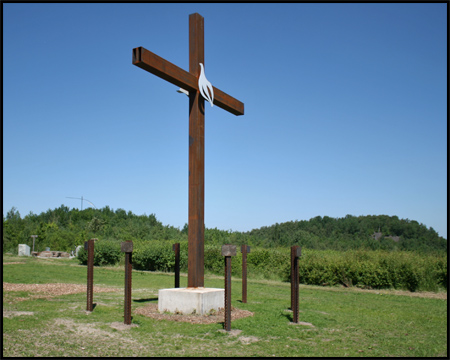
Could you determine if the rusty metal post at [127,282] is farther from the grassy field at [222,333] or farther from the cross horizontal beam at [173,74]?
the cross horizontal beam at [173,74]

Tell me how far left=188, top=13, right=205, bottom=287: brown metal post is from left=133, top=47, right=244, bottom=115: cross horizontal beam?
36 centimetres

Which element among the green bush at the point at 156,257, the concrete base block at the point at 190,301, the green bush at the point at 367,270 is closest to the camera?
the concrete base block at the point at 190,301

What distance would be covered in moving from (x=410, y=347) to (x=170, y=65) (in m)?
6.06

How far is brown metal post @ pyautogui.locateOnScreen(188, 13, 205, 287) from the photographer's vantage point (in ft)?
27.5

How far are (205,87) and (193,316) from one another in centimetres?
452

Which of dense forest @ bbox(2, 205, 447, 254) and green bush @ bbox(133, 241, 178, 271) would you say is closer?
green bush @ bbox(133, 241, 178, 271)

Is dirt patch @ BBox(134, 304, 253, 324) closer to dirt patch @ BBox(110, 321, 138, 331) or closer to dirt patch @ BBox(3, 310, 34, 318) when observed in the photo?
dirt patch @ BBox(110, 321, 138, 331)

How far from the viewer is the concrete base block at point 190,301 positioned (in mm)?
7742

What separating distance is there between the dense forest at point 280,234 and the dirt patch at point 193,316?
2206 cm

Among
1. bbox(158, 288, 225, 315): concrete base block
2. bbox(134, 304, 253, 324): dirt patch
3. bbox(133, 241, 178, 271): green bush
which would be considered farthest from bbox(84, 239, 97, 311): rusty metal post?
bbox(133, 241, 178, 271): green bush

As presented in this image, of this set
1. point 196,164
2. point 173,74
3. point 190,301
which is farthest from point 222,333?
point 173,74

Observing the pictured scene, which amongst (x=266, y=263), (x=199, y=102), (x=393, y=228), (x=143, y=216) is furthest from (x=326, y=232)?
(x=199, y=102)

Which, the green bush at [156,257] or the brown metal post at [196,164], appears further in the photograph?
the green bush at [156,257]

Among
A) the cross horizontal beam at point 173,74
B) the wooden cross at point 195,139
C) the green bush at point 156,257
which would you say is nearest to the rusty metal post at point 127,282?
the wooden cross at point 195,139
